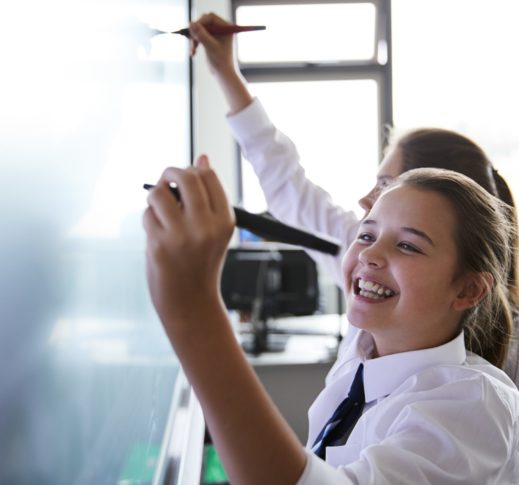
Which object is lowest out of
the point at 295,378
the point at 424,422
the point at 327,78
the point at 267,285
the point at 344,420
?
the point at 295,378

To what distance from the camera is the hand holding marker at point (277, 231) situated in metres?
0.58

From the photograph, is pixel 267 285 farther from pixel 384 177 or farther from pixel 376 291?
pixel 376 291

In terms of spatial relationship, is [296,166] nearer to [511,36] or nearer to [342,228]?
[342,228]

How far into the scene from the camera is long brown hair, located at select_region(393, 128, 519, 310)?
41.9 inches

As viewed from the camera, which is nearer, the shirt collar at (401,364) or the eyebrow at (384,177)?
the shirt collar at (401,364)

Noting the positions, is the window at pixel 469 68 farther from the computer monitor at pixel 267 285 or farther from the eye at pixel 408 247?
the eye at pixel 408 247

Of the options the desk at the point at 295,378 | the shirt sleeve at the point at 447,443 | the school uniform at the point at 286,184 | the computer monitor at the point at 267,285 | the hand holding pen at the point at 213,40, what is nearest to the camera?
the shirt sleeve at the point at 447,443

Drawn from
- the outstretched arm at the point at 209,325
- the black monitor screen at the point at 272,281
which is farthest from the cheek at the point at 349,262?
the black monitor screen at the point at 272,281

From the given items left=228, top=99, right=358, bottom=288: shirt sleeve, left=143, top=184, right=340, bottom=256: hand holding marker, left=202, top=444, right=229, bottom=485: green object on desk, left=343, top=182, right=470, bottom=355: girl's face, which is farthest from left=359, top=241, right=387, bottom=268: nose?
left=202, top=444, right=229, bottom=485: green object on desk

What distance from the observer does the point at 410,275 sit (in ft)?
2.43

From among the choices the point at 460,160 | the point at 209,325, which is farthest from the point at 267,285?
the point at 209,325

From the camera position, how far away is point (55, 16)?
0.33 m

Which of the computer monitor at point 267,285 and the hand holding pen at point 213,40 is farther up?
the hand holding pen at point 213,40

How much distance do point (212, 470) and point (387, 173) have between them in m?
1.34
